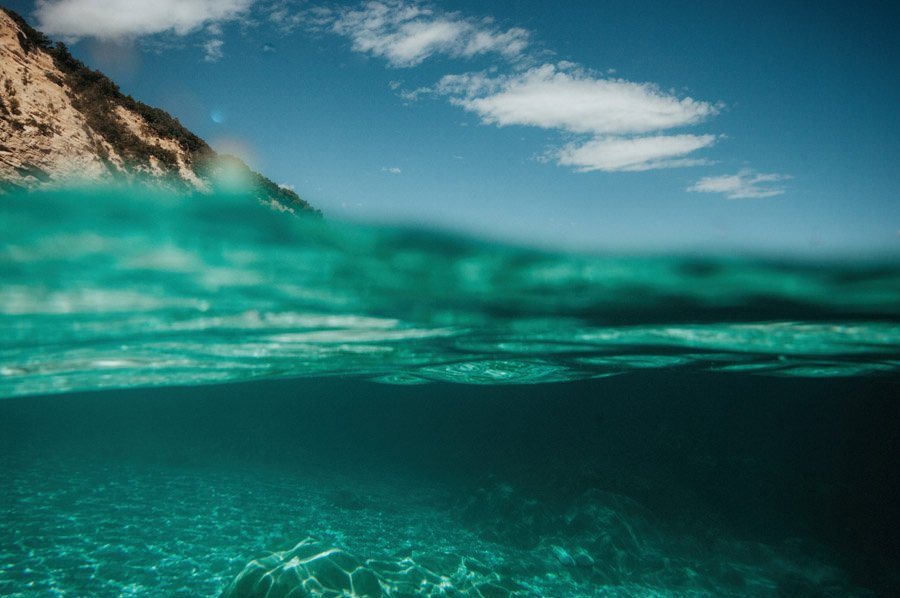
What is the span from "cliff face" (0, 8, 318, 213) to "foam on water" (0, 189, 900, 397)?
68.9 inches

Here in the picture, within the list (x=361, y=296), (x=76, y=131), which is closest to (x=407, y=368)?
(x=361, y=296)

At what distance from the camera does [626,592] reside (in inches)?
508

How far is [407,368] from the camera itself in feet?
64.5

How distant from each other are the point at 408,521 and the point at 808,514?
67.9 feet

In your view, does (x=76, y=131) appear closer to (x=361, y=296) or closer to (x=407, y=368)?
(x=361, y=296)

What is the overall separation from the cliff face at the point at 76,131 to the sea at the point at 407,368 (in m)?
2.24

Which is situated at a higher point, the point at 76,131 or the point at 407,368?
the point at 76,131

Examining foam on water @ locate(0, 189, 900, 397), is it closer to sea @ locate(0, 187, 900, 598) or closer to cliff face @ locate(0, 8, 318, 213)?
sea @ locate(0, 187, 900, 598)

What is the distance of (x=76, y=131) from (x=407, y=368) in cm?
1454

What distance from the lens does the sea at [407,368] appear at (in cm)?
741

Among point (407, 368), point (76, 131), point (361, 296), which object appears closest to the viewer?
point (76, 131)

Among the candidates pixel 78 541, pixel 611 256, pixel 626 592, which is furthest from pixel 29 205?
pixel 626 592

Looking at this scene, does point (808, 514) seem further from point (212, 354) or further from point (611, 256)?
point (212, 354)

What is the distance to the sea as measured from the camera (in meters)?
7.41
